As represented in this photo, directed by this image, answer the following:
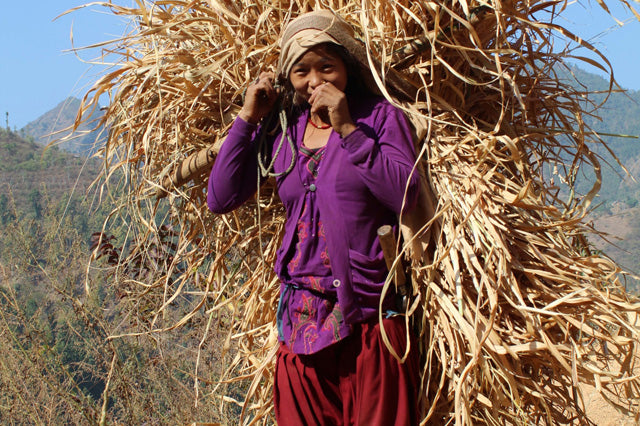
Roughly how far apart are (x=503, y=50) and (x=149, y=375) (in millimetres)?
2245

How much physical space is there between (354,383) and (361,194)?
0.49m

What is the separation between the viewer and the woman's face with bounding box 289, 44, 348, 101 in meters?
1.62

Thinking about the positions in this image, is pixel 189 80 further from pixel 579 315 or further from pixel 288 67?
pixel 579 315

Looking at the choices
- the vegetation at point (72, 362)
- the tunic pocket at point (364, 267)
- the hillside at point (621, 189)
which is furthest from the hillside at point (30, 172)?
the tunic pocket at point (364, 267)

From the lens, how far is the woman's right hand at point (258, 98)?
1.78 m

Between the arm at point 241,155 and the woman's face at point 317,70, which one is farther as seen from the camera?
the arm at point 241,155

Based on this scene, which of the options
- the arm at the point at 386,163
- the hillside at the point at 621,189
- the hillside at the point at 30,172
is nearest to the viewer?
the arm at the point at 386,163

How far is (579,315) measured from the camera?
1606 mm

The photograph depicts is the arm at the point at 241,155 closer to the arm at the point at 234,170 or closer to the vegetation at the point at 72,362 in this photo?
the arm at the point at 234,170

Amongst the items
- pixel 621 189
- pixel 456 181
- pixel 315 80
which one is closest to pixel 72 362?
pixel 315 80

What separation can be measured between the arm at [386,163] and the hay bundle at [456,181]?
3.1 inches

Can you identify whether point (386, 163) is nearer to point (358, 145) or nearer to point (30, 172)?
point (358, 145)

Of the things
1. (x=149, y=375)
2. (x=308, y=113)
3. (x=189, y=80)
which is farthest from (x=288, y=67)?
(x=149, y=375)

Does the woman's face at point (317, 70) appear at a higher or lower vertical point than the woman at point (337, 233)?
higher
